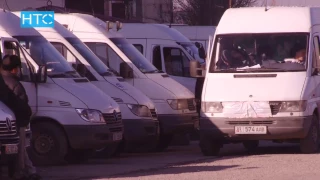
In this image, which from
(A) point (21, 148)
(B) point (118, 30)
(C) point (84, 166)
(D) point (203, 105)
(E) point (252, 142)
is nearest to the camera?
(A) point (21, 148)

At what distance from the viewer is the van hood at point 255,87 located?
756 inches

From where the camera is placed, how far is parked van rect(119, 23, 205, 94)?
2452cm

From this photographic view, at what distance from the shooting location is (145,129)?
20.0 metres

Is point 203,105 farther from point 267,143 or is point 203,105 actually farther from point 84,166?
point 267,143

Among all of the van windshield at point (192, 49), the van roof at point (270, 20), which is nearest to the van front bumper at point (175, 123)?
the van roof at point (270, 20)

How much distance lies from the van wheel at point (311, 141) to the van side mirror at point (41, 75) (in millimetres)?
5165

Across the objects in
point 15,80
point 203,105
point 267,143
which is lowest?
point 267,143

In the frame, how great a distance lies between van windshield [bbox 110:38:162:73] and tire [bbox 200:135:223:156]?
2926 millimetres

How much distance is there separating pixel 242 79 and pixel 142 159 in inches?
96.6

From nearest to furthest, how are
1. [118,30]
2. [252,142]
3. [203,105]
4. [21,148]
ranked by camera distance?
[21,148] < [203,105] < [252,142] < [118,30]

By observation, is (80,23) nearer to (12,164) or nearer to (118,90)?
(118,90)

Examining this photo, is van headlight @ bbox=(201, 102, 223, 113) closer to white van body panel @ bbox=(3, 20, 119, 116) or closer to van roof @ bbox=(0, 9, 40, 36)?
white van body panel @ bbox=(3, 20, 119, 116)

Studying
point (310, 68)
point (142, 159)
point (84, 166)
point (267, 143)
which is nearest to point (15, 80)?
point (84, 166)

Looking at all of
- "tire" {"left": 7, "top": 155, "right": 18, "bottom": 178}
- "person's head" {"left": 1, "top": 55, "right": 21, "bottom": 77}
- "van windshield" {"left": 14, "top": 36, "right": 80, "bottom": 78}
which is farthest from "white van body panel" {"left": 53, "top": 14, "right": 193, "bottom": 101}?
"tire" {"left": 7, "top": 155, "right": 18, "bottom": 178}
